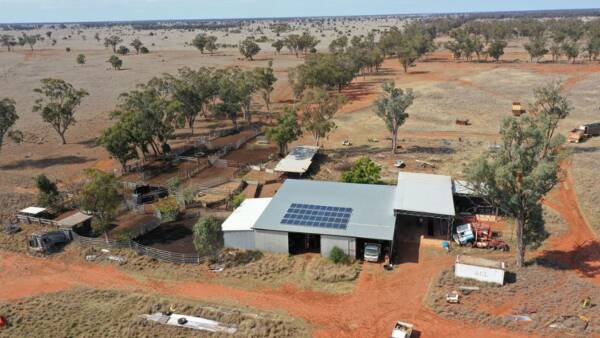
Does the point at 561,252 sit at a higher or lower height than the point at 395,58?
lower

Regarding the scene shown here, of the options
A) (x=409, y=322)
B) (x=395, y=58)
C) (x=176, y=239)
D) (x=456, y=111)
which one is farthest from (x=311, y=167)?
(x=395, y=58)

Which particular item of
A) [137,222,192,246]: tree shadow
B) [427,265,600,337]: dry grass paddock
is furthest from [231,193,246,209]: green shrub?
[427,265,600,337]: dry grass paddock

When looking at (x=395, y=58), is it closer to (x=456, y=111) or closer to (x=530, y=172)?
(x=456, y=111)

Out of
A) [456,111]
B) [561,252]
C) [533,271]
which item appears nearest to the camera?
[533,271]

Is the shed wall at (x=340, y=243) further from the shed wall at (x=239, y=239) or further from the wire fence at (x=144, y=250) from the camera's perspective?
the wire fence at (x=144, y=250)

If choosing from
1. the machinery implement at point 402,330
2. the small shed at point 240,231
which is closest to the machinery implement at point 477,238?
the machinery implement at point 402,330

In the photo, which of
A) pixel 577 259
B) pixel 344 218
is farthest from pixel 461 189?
pixel 344 218

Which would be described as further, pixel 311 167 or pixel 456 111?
pixel 456 111

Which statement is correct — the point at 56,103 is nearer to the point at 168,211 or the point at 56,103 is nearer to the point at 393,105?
the point at 168,211
